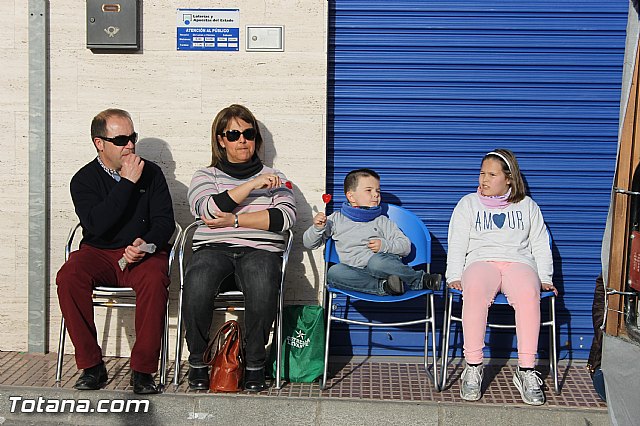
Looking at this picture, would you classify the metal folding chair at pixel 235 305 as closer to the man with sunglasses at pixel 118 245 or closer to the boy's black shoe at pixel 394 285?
the man with sunglasses at pixel 118 245

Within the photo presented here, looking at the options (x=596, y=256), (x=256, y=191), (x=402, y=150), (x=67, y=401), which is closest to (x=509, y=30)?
(x=402, y=150)

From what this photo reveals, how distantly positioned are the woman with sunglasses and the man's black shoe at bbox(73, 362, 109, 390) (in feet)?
1.75

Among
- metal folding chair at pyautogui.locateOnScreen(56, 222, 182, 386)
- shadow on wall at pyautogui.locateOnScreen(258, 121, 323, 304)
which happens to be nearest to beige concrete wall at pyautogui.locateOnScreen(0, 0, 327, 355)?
shadow on wall at pyautogui.locateOnScreen(258, 121, 323, 304)

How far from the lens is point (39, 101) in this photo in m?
5.65

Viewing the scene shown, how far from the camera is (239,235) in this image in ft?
17.1

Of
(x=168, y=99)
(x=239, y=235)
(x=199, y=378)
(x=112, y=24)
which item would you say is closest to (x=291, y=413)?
(x=199, y=378)

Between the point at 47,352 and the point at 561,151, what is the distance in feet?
12.3

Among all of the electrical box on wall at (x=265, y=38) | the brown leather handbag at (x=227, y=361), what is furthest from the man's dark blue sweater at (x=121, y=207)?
the electrical box on wall at (x=265, y=38)

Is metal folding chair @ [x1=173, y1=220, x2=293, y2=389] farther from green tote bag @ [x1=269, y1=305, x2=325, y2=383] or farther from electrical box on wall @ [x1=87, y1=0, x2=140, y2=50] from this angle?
electrical box on wall @ [x1=87, y1=0, x2=140, y2=50]

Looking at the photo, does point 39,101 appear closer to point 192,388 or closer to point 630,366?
point 192,388

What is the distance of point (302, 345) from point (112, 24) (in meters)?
2.44

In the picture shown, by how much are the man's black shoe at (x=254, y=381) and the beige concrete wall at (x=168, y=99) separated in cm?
85

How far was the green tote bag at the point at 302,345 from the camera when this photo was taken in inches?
204

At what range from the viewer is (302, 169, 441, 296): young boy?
16.9 feet
